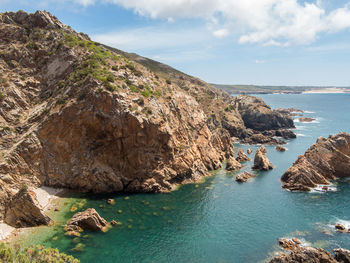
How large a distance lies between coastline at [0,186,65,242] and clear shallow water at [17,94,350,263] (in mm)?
3099

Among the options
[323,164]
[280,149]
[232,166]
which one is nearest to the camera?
[323,164]

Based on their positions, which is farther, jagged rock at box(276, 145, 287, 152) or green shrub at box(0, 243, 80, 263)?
jagged rock at box(276, 145, 287, 152)

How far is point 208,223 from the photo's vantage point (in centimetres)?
4888

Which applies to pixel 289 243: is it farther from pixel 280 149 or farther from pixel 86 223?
pixel 280 149

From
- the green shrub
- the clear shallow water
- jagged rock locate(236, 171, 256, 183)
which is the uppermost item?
the green shrub

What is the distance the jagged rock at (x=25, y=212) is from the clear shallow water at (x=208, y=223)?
7.18 feet

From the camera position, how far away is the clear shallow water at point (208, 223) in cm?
3956

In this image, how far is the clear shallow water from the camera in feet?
130

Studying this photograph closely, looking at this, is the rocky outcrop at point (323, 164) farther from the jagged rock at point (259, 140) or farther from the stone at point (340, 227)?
the jagged rock at point (259, 140)

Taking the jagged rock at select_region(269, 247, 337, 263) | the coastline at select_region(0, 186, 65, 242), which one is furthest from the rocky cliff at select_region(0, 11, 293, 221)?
the jagged rock at select_region(269, 247, 337, 263)

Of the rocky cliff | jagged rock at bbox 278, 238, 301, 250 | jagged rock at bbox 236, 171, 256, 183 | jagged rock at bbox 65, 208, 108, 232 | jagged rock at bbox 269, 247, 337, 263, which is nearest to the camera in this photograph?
jagged rock at bbox 269, 247, 337, 263

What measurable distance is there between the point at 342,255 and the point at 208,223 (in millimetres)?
21037

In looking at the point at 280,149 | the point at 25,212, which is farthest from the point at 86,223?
the point at 280,149

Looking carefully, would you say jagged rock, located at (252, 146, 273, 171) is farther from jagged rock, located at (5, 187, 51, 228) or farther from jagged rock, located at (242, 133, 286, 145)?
jagged rock, located at (5, 187, 51, 228)
